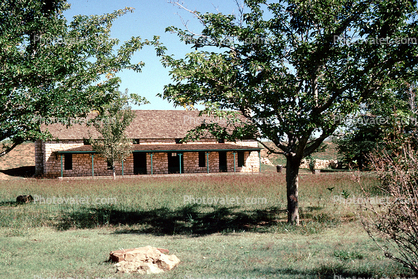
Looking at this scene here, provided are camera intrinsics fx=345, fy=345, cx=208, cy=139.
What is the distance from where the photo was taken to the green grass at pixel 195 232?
6500mm

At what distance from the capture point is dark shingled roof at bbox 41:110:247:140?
34.9 meters

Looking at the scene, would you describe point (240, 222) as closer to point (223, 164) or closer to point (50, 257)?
point (50, 257)

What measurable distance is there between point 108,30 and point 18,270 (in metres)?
13.8

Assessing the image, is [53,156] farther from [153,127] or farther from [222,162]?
[222,162]

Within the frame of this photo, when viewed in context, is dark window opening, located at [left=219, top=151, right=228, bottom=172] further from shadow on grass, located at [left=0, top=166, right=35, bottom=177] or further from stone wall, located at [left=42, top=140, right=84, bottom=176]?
shadow on grass, located at [left=0, top=166, right=35, bottom=177]

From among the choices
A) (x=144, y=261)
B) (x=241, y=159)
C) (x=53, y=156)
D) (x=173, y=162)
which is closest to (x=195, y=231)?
(x=144, y=261)

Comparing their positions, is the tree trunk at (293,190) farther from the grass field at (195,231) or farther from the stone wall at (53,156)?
the stone wall at (53,156)

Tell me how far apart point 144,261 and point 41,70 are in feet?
27.1

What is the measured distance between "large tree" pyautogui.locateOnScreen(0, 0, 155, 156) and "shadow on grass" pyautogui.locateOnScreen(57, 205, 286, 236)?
3.66 meters

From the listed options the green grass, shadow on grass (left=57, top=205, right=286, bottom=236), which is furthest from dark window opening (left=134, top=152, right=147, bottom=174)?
shadow on grass (left=57, top=205, right=286, bottom=236)

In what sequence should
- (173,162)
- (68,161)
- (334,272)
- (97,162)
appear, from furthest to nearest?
(173,162) < (68,161) < (97,162) < (334,272)

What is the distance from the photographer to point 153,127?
37.2 metres

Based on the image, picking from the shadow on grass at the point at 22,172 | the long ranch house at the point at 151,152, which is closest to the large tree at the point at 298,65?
the long ranch house at the point at 151,152

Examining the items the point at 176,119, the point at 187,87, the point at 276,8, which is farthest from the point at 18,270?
the point at 176,119
